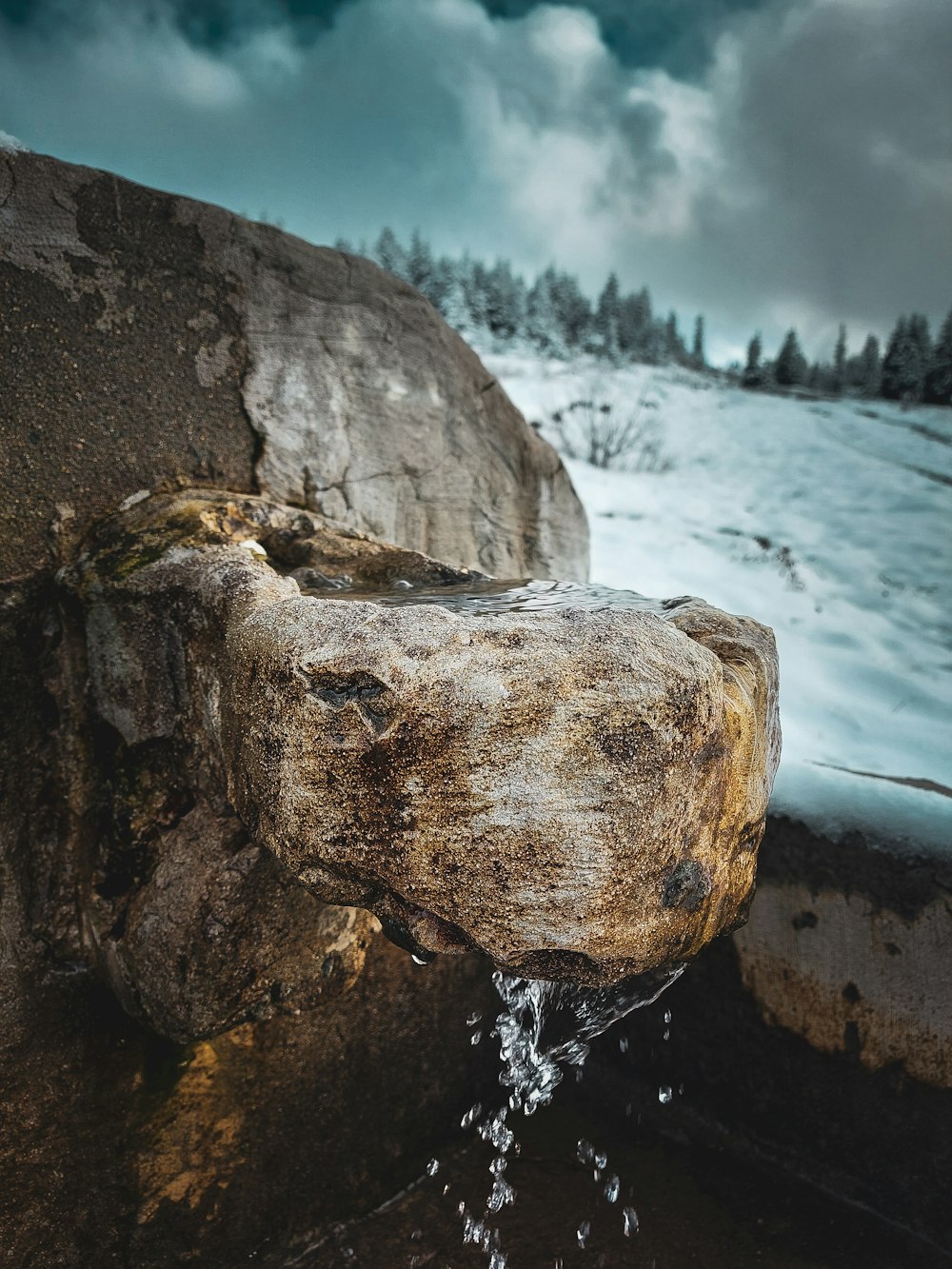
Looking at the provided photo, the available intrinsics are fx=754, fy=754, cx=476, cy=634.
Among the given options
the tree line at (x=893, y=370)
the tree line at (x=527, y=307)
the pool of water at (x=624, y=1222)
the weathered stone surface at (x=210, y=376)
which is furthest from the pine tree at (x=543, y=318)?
the pool of water at (x=624, y=1222)

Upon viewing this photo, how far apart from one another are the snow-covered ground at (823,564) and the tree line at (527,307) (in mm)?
10850

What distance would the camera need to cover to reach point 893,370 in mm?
26422

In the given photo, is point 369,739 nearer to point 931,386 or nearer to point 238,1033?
point 238,1033

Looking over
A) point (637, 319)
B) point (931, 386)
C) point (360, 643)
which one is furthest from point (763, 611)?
point (637, 319)

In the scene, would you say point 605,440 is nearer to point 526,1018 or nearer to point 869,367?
point 526,1018

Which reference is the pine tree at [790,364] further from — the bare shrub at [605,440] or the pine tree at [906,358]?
the bare shrub at [605,440]

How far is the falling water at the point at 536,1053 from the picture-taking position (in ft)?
4.63

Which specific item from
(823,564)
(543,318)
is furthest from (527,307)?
(823,564)

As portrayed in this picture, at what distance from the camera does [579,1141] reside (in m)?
1.74

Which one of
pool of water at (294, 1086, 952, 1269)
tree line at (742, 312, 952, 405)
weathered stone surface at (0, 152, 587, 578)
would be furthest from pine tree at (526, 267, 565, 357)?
pool of water at (294, 1086, 952, 1269)

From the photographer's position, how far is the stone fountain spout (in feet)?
2.53

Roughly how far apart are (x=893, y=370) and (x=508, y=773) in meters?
31.0

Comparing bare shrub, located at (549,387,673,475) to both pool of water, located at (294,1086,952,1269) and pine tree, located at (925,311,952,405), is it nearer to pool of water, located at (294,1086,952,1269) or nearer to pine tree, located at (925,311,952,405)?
pool of water, located at (294,1086,952,1269)

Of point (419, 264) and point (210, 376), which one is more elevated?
point (419, 264)
